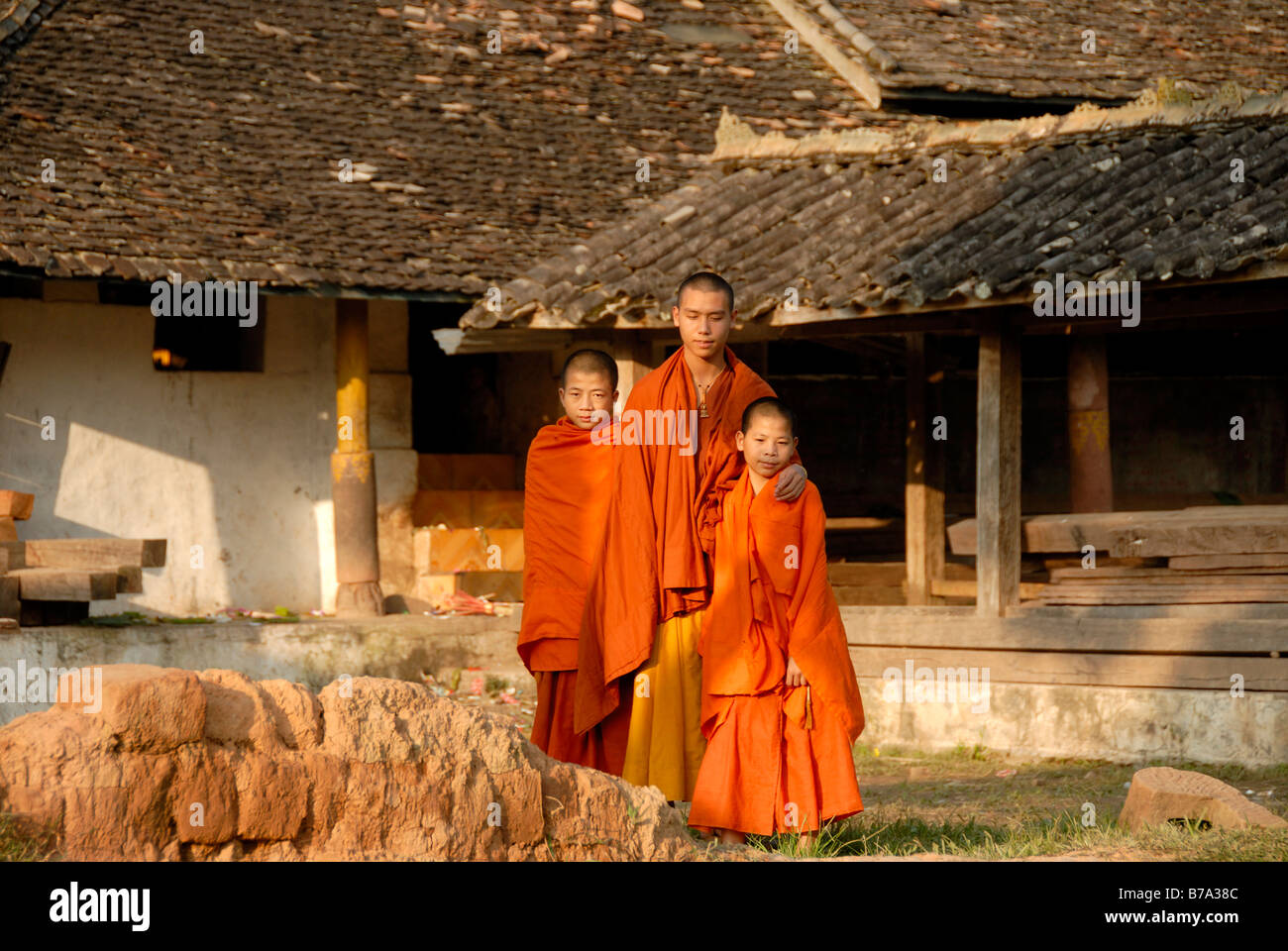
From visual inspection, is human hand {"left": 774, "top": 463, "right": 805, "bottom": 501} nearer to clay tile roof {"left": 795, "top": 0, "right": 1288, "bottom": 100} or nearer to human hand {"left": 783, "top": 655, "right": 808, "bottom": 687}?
human hand {"left": 783, "top": 655, "right": 808, "bottom": 687}

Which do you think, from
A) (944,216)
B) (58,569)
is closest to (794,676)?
(944,216)

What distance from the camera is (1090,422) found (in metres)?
Answer: 9.61

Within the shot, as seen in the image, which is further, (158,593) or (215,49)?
(215,49)

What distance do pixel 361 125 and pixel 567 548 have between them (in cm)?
726

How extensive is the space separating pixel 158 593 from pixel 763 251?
203 inches

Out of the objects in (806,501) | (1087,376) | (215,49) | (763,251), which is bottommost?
(806,501)

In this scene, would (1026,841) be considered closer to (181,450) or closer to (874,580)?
A: (874,580)

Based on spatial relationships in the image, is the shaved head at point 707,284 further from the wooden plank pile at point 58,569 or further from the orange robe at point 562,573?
the wooden plank pile at point 58,569

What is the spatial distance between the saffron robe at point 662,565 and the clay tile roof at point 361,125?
5590 mm

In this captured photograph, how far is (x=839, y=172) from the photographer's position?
11008 millimetres

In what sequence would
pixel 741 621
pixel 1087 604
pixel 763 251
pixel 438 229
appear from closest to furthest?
pixel 741 621
pixel 1087 604
pixel 763 251
pixel 438 229

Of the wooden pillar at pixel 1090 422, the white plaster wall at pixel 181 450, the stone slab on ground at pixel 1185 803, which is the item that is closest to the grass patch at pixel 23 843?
the stone slab on ground at pixel 1185 803

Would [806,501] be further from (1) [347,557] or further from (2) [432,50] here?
(2) [432,50]

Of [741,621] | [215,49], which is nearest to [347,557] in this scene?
[215,49]
